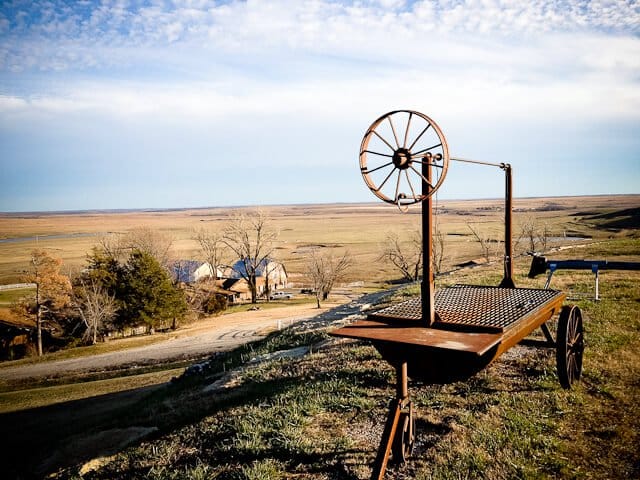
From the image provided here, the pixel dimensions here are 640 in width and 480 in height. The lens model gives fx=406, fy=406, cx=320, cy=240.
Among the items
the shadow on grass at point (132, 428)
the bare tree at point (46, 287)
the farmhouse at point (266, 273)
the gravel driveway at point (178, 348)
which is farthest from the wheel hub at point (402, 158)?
the farmhouse at point (266, 273)

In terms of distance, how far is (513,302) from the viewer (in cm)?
509

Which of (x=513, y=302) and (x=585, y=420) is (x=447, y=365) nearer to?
(x=513, y=302)

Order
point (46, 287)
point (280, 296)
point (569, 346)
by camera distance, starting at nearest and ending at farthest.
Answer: point (569, 346) < point (46, 287) < point (280, 296)

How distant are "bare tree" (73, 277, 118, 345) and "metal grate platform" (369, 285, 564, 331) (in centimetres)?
3279

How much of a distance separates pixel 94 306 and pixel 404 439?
33.8m

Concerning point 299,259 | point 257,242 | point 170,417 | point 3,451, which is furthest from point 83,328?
point 299,259

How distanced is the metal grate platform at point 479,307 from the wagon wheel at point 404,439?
110 centimetres

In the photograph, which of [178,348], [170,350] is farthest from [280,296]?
[170,350]

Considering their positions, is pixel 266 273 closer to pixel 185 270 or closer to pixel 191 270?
pixel 191 270

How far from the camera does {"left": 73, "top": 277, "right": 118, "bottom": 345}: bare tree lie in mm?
32094

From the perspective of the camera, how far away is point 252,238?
49750 millimetres

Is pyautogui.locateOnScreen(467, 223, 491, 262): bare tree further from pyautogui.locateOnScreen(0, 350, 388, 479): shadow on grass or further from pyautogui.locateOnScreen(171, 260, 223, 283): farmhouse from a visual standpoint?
pyautogui.locateOnScreen(0, 350, 388, 479): shadow on grass

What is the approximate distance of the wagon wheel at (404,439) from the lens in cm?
439

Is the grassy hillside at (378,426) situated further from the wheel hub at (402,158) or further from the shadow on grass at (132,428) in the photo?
the wheel hub at (402,158)
